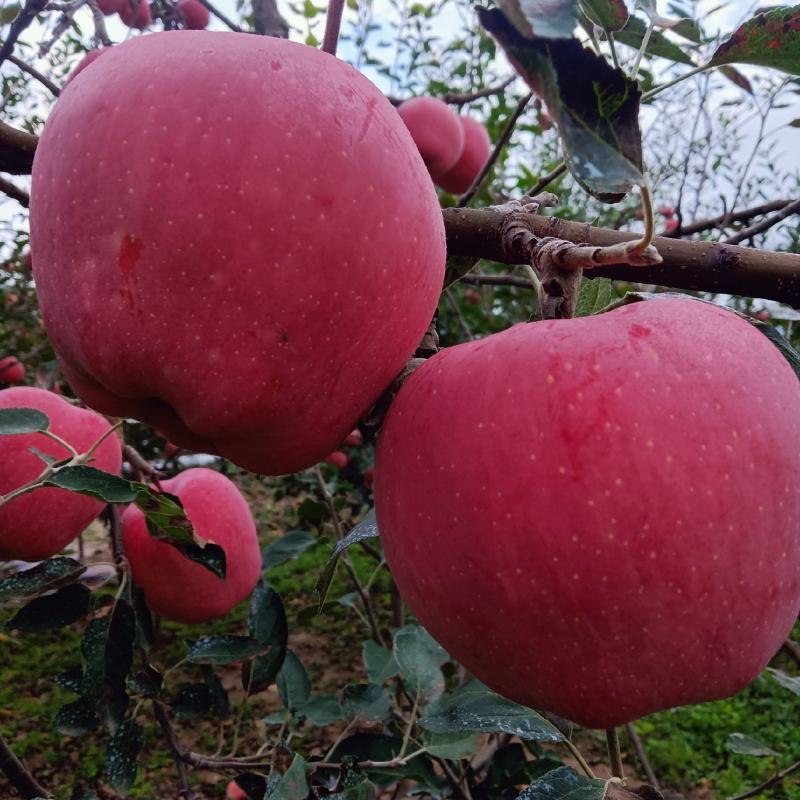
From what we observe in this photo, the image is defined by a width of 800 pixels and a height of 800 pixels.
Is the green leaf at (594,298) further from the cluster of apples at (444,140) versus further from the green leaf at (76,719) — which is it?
the cluster of apples at (444,140)

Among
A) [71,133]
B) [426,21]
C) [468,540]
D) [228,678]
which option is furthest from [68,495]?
[426,21]

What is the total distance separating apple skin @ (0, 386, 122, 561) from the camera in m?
1.07

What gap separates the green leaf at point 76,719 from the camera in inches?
42.0

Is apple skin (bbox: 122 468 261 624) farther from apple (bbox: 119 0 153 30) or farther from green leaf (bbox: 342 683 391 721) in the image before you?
apple (bbox: 119 0 153 30)

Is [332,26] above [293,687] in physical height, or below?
above

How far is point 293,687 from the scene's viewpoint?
123 centimetres

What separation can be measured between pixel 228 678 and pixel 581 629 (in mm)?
2464

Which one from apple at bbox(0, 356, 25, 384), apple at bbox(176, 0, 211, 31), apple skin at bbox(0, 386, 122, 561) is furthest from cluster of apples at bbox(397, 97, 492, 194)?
apple at bbox(0, 356, 25, 384)

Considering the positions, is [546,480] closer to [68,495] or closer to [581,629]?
[581,629]

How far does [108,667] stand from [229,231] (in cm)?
81

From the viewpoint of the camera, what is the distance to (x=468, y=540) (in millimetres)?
473

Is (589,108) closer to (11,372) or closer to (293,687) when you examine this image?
(293,687)

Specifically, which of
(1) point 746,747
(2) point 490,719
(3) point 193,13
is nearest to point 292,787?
(2) point 490,719

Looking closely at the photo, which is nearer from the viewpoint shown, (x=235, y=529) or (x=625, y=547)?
(x=625, y=547)
